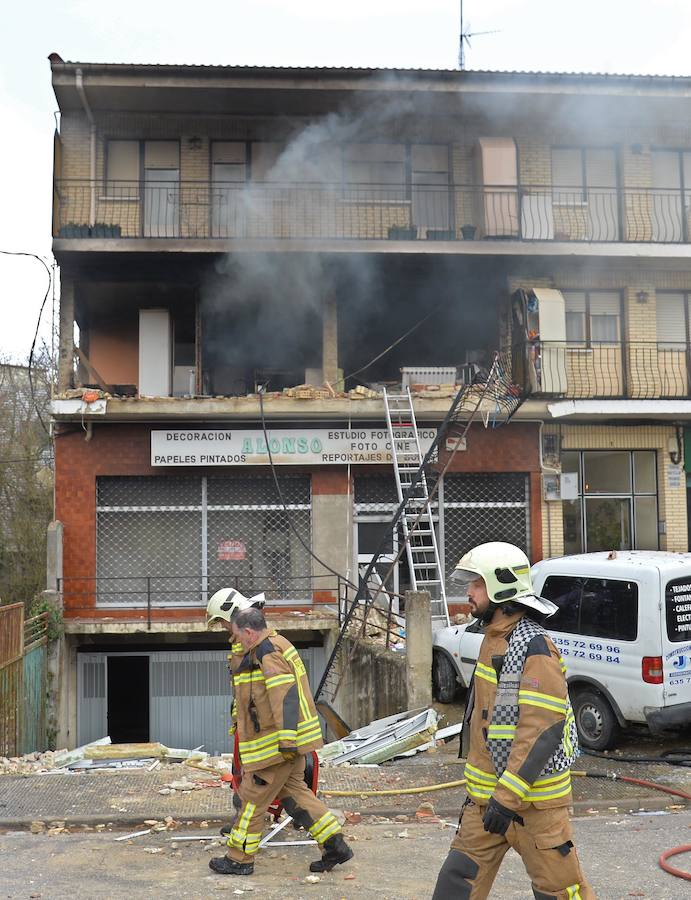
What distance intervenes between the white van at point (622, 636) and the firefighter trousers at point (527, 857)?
5.07m

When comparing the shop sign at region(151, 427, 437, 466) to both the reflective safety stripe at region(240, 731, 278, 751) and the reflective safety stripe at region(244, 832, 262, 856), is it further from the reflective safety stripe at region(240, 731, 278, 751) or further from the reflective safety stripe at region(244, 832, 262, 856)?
the reflective safety stripe at region(244, 832, 262, 856)

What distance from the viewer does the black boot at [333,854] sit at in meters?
5.98

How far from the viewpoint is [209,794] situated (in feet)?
26.7

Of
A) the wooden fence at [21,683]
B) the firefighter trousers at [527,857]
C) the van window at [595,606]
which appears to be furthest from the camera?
the wooden fence at [21,683]

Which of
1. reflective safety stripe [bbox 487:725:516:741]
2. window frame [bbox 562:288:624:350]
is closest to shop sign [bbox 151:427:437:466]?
window frame [bbox 562:288:624:350]

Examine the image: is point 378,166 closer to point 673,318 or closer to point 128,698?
point 673,318

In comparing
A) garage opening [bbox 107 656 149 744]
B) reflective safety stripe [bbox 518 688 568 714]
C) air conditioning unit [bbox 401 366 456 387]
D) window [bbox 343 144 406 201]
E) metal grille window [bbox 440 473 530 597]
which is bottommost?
garage opening [bbox 107 656 149 744]

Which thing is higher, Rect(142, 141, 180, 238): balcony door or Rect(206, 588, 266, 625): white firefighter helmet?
Rect(142, 141, 180, 238): balcony door

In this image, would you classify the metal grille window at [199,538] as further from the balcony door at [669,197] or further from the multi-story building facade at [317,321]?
the balcony door at [669,197]

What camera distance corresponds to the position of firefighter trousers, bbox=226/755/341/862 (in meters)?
5.92

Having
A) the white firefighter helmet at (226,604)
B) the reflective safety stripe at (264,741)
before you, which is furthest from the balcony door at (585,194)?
the reflective safety stripe at (264,741)

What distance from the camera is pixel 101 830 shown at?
726 centimetres

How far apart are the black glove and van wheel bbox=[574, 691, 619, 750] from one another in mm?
5784

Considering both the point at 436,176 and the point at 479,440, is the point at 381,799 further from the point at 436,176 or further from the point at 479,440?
the point at 436,176
